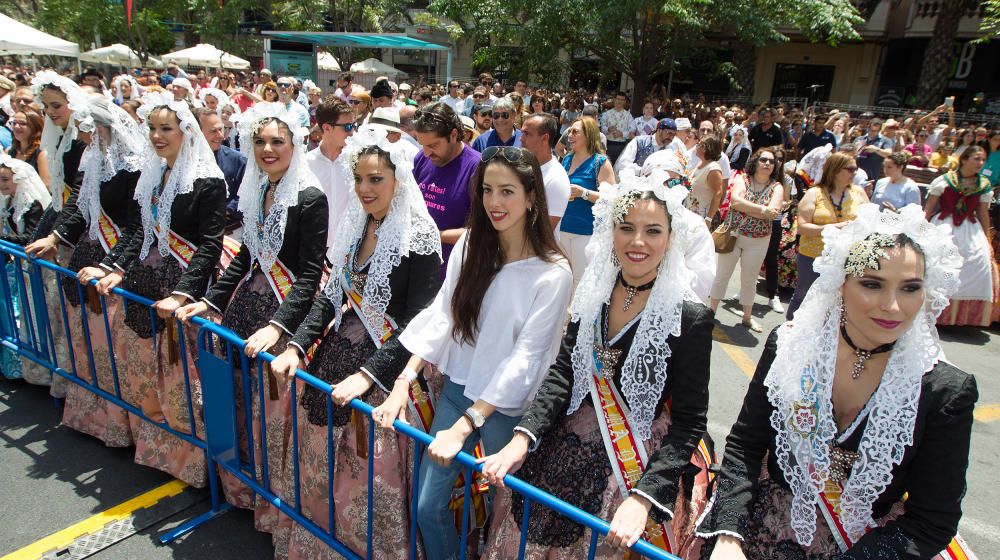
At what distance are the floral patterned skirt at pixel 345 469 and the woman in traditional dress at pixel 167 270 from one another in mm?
881

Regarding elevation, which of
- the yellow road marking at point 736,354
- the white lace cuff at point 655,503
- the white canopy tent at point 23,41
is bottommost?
the yellow road marking at point 736,354

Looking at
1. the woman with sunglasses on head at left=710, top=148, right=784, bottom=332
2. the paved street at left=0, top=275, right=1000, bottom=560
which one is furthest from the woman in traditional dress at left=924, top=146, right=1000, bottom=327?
the paved street at left=0, top=275, right=1000, bottom=560

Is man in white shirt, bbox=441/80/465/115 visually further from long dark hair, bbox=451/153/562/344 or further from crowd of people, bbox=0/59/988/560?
long dark hair, bbox=451/153/562/344

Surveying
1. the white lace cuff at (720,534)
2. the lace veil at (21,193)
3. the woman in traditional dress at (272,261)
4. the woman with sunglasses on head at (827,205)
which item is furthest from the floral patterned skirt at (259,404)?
the woman with sunglasses on head at (827,205)

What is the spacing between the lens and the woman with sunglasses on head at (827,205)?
5.26 m

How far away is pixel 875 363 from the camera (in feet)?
5.98

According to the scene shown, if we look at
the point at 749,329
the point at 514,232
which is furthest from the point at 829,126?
the point at 514,232

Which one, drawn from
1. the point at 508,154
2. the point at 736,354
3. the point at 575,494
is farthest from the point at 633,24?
the point at 575,494

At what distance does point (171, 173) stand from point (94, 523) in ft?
6.30

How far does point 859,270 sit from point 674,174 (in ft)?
10.2

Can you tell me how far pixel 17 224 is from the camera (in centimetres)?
432

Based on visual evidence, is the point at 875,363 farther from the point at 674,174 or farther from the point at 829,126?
the point at 829,126

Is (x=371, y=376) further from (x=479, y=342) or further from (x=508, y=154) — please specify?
(x=508, y=154)

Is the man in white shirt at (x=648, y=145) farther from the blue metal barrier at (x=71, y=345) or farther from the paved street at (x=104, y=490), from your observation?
the blue metal barrier at (x=71, y=345)
